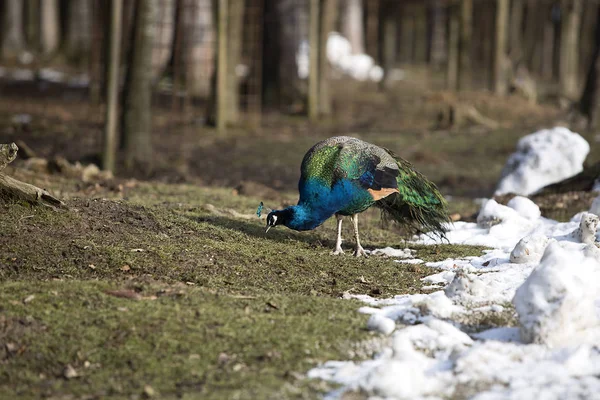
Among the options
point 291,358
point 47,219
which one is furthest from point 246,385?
point 47,219

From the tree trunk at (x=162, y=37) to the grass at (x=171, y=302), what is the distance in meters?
16.9

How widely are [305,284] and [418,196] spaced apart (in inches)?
71.8

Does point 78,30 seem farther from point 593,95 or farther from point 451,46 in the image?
point 593,95

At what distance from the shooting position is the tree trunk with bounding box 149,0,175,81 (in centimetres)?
2553

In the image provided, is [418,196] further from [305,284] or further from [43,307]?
[43,307]

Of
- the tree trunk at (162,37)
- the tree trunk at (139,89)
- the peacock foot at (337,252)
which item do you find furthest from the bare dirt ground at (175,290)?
the tree trunk at (162,37)

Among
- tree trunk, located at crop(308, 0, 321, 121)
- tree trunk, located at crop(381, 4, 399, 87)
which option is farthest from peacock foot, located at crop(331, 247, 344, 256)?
tree trunk, located at crop(381, 4, 399, 87)

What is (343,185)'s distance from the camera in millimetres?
7910

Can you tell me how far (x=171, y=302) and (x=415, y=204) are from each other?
3.10 m

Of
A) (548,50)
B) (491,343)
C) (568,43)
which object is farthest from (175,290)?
(548,50)

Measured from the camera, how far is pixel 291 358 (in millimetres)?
5512

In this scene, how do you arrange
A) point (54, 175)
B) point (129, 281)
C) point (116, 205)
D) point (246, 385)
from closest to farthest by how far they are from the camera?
point (246, 385)
point (129, 281)
point (116, 205)
point (54, 175)

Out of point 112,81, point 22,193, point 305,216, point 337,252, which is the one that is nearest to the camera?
point 22,193

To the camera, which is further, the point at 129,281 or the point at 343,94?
the point at 343,94
